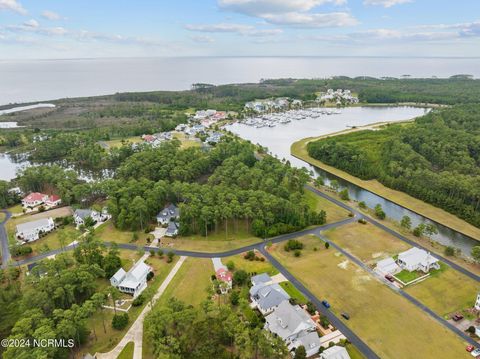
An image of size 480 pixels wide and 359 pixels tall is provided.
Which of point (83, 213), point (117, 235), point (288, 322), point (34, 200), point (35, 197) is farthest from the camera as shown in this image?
point (35, 197)

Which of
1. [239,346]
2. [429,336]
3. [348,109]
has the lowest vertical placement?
[429,336]

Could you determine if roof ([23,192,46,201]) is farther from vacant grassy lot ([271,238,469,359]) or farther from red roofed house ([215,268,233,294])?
vacant grassy lot ([271,238,469,359])

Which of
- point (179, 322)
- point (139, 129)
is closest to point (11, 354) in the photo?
point (179, 322)

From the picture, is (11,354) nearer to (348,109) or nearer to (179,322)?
(179,322)

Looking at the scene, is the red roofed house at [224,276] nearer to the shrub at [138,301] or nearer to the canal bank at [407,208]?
the shrub at [138,301]

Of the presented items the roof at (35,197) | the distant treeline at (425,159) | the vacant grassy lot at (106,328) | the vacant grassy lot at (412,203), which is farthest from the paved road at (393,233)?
Result: the roof at (35,197)

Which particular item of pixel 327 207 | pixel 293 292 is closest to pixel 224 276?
pixel 293 292

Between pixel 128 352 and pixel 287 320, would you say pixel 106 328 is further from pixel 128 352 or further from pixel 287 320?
pixel 287 320
